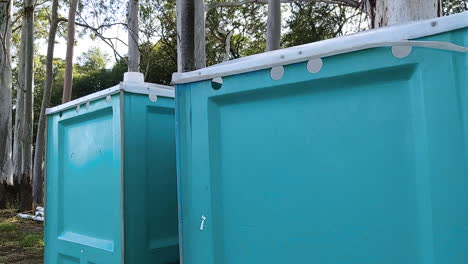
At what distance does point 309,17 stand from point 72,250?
501 inches

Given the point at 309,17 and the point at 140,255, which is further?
the point at 309,17

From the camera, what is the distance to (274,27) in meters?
7.79

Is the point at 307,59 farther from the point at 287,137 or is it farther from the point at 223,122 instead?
the point at 223,122

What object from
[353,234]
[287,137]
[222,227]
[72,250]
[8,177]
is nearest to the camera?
[353,234]

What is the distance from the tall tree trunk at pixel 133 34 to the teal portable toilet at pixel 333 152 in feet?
31.8

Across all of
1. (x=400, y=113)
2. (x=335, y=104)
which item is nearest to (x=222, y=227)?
(x=335, y=104)

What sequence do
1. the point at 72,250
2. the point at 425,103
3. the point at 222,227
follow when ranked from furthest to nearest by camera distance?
the point at 72,250 < the point at 222,227 < the point at 425,103

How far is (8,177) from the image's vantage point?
1352 centimetres

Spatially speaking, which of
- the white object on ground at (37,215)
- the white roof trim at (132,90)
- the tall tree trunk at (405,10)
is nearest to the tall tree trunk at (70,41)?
the white object on ground at (37,215)

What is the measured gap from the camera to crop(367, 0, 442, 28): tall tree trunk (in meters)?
2.46

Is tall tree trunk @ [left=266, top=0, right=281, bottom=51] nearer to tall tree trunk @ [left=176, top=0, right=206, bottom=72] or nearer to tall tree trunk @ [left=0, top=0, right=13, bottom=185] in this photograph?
tall tree trunk @ [left=176, top=0, right=206, bottom=72]

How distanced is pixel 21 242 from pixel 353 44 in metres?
8.00

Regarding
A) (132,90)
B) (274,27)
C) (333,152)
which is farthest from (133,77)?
(274,27)

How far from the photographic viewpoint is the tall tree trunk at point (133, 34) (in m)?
11.1
